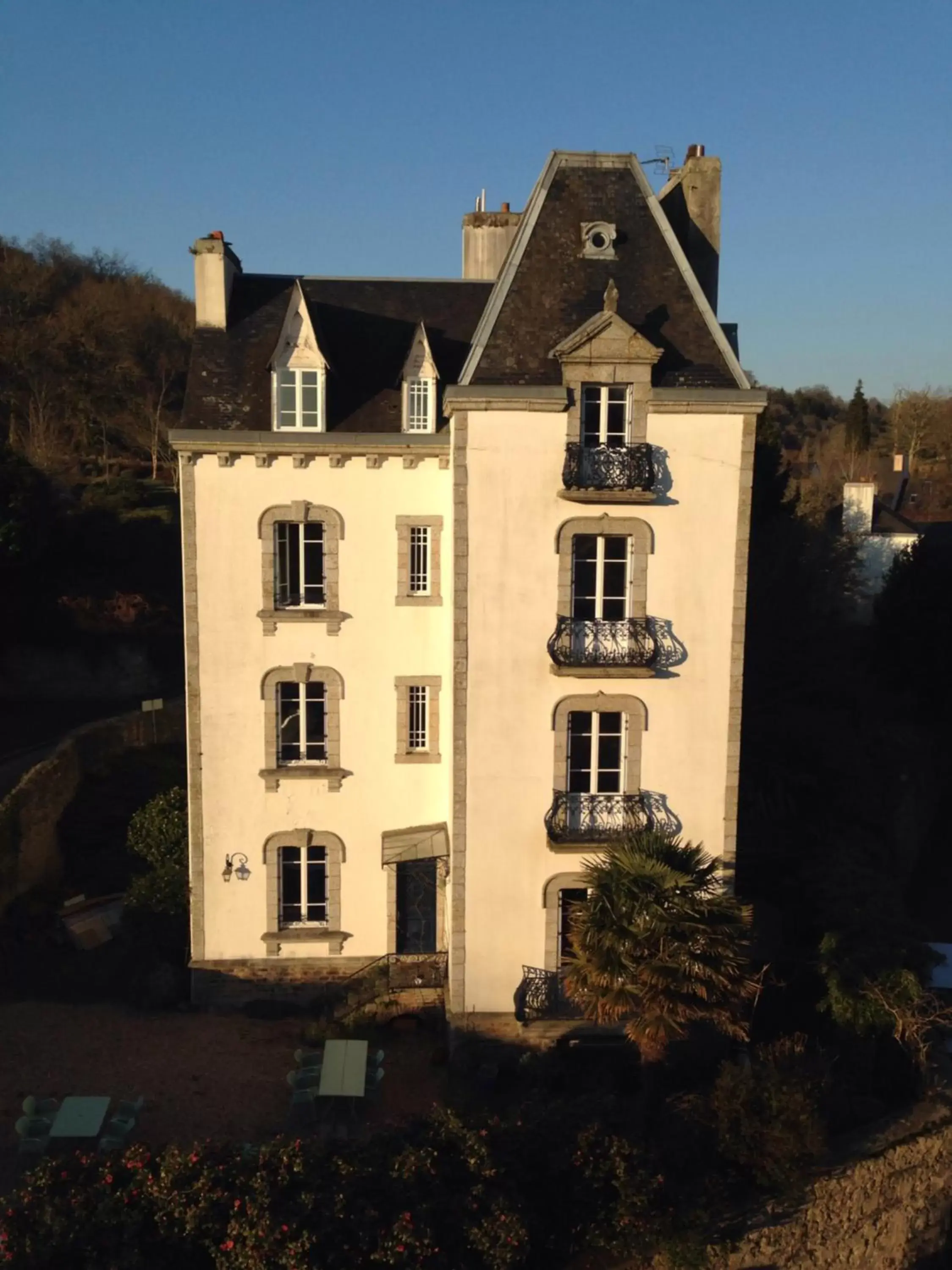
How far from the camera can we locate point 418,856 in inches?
706

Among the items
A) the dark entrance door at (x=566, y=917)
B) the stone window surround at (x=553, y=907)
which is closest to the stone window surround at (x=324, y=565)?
the stone window surround at (x=553, y=907)

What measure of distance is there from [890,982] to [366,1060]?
31.0 ft

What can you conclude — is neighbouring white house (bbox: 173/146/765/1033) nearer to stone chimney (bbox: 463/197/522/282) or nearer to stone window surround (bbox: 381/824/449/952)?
stone window surround (bbox: 381/824/449/952)

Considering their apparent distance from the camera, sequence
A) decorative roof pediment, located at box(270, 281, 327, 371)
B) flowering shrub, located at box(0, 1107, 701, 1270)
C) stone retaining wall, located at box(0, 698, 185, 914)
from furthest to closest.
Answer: stone retaining wall, located at box(0, 698, 185, 914) → decorative roof pediment, located at box(270, 281, 327, 371) → flowering shrub, located at box(0, 1107, 701, 1270)

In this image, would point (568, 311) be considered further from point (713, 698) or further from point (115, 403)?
point (115, 403)

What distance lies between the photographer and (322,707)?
1856cm

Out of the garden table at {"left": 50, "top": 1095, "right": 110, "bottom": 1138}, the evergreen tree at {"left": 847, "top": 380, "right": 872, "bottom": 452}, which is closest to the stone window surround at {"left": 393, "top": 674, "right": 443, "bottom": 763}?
the garden table at {"left": 50, "top": 1095, "right": 110, "bottom": 1138}

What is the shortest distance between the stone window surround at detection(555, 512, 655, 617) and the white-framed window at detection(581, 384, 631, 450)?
1.28 meters

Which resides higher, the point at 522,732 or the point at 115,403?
the point at 115,403

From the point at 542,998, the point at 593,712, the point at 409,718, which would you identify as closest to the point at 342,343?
the point at 409,718

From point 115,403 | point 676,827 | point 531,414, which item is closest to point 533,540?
point 531,414

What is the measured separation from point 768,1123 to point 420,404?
1361 centimetres

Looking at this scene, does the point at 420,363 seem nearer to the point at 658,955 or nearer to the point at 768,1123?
the point at 658,955

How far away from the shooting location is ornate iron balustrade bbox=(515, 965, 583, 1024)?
1655 cm
